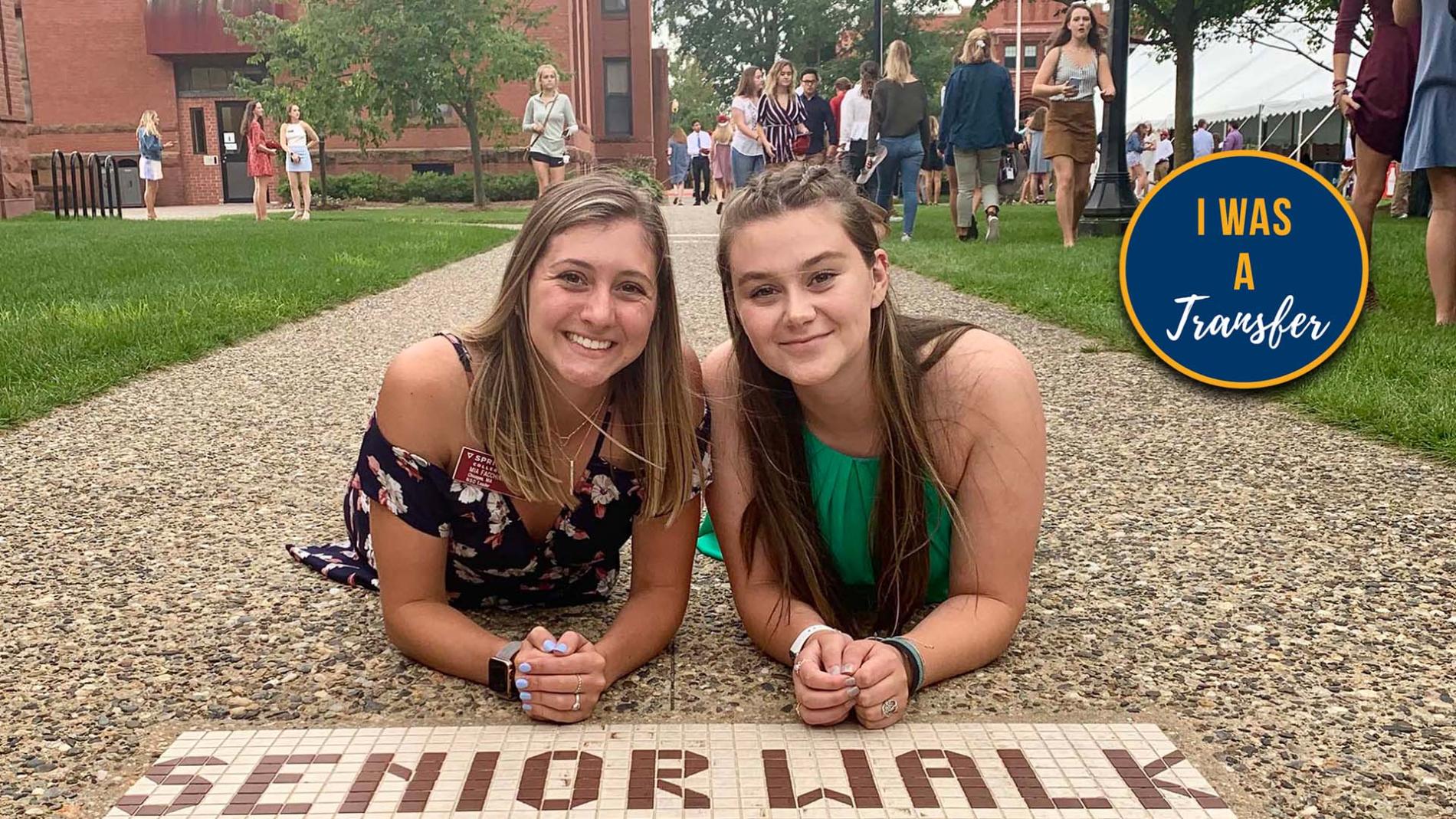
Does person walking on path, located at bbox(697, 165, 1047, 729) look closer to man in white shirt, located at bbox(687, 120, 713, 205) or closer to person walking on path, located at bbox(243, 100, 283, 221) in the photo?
person walking on path, located at bbox(243, 100, 283, 221)

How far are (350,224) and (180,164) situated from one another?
60.8 feet

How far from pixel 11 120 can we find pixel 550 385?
2012cm

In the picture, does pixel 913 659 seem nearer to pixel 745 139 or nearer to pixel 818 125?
pixel 818 125

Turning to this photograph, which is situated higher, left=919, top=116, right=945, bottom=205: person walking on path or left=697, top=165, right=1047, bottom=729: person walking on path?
left=919, top=116, right=945, bottom=205: person walking on path

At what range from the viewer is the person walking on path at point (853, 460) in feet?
7.53

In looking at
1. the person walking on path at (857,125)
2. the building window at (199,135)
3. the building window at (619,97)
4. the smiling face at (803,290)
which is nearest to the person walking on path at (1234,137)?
the person walking on path at (857,125)

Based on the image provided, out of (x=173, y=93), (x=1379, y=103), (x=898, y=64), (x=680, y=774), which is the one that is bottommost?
(x=680, y=774)

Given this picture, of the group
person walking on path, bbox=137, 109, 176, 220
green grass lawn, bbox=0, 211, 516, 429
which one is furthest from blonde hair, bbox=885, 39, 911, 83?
person walking on path, bbox=137, 109, 176, 220

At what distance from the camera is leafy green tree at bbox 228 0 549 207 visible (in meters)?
24.8

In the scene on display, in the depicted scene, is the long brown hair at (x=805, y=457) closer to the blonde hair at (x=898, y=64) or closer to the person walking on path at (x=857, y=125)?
the blonde hair at (x=898, y=64)

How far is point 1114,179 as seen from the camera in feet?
43.0

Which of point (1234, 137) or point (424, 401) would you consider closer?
point (424, 401)

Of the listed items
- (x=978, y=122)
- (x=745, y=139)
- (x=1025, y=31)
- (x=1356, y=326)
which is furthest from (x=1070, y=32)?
(x=1025, y=31)

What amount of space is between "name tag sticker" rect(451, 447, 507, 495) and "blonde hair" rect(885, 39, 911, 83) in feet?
33.6
